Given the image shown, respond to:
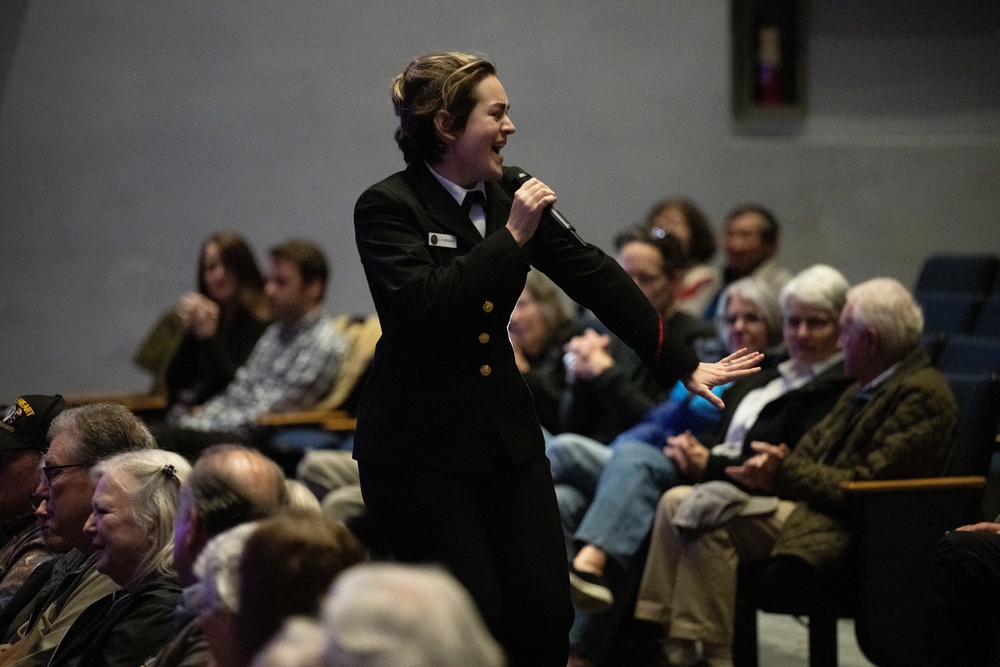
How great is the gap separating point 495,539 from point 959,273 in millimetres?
4028

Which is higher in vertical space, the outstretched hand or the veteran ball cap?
the outstretched hand

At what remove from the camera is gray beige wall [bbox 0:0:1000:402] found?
589 cm

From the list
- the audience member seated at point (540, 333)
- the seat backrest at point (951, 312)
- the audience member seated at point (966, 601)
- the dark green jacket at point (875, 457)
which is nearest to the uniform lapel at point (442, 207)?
→ the audience member seated at point (966, 601)

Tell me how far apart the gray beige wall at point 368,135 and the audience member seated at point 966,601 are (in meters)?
4.02

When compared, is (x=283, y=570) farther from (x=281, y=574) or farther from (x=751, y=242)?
(x=751, y=242)

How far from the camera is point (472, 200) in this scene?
212cm

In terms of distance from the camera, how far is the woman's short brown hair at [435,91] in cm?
203

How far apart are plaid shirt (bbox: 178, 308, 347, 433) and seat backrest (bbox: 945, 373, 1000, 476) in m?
2.35

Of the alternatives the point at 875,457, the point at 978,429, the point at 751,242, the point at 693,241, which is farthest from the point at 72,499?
the point at 693,241

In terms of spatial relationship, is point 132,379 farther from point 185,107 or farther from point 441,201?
point 441,201

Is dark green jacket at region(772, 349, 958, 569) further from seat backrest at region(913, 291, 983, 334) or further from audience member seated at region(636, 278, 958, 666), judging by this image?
seat backrest at region(913, 291, 983, 334)

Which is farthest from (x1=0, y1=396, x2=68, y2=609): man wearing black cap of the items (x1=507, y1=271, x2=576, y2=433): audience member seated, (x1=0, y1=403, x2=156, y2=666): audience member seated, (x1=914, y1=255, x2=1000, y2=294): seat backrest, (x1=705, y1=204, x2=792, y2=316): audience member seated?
(x1=914, y1=255, x2=1000, y2=294): seat backrest

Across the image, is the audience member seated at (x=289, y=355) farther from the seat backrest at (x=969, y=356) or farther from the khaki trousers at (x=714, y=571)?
the seat backrest at (x=969, y=356)

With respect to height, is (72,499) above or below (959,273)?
above
